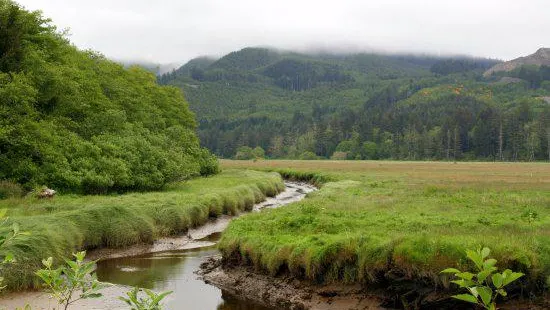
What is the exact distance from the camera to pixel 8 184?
32281mm

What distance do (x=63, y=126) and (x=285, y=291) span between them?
2947 centimetres

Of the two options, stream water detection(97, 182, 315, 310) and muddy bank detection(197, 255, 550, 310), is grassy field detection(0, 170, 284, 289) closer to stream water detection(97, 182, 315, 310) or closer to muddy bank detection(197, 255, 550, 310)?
stream water detection(97, 182, 315, 310)

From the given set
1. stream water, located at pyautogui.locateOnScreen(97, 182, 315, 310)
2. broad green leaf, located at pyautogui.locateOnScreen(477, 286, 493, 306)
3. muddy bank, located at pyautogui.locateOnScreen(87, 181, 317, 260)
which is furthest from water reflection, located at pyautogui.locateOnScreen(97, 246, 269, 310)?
broad green leaf, located at pyautogui.locateOnScreen(477, 286, 493, 306)

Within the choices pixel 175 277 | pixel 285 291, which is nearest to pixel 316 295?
pixel 285 291

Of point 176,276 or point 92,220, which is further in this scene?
point 92,220

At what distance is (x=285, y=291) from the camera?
1842cm

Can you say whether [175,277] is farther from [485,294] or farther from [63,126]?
[63,126]

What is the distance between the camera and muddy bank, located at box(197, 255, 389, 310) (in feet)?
54.2

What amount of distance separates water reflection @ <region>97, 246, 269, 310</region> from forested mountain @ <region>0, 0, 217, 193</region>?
45.0ft

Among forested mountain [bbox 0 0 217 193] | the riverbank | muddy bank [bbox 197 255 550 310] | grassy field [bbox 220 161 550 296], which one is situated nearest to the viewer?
muddy bank [bbox 197 255 550 310]

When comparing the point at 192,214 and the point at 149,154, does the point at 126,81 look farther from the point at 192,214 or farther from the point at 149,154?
the point at 192,214

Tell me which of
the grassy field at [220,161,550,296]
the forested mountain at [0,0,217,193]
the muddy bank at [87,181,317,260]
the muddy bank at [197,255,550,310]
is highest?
the forested mountain at [0,0,217,193]

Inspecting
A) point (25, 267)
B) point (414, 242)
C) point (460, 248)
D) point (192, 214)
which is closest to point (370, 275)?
point (414, 242)

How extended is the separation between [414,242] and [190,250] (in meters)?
14.5
